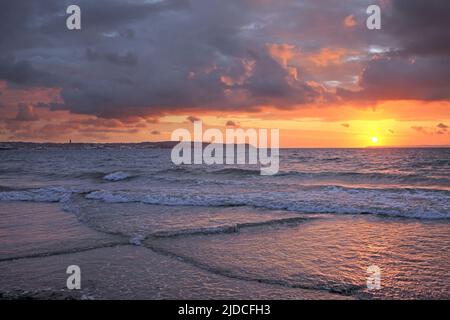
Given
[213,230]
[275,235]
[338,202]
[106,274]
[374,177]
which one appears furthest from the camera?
[374,177]

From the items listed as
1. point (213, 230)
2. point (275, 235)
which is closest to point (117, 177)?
point (213, 230)

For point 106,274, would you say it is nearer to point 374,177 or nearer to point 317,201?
point 317,201

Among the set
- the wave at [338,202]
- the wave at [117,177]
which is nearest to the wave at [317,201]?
the wave at [338,202]

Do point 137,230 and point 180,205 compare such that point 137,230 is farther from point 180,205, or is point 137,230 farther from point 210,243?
point 180,205

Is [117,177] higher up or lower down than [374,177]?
lower down

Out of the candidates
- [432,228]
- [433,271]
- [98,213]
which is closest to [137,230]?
[98,213]

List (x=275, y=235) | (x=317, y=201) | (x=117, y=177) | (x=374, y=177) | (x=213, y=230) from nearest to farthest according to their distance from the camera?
(x=275, y=235)
(x=213, y=230)
(x=317, y=201)
(x=374, y=177)
(x=117, y=177)

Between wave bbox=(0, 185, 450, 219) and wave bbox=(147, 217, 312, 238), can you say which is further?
wave bbox=(0, 185, 450, 219)

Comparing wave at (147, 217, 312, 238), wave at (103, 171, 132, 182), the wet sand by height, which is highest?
the wet sand

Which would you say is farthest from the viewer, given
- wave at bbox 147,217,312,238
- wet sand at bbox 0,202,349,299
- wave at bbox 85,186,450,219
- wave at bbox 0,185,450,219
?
wave at bbox 0,185,450,219

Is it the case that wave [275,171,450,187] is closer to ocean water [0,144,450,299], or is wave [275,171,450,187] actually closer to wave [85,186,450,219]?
wave [85,186,450,219]

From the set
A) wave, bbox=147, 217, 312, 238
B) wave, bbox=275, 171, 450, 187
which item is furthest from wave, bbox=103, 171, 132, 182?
wave, bbox=147, 217, 312, 238

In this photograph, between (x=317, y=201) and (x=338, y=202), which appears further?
(x=317, y=201)

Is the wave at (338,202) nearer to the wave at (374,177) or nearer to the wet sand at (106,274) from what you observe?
the wet sand at (106,274)
